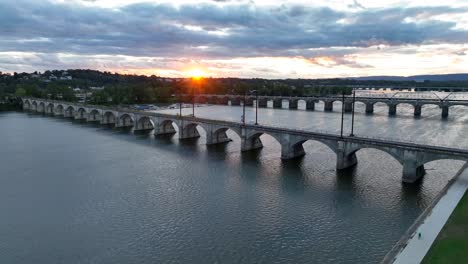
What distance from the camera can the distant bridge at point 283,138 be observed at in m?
41.4

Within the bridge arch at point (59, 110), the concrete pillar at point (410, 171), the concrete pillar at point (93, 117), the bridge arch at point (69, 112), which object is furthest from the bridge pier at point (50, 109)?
the concrete pillar at point (410, 171)

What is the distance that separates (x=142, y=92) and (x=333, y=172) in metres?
129

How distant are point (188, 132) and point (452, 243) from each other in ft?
182

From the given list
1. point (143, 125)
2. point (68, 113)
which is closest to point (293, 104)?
point (143, 125)

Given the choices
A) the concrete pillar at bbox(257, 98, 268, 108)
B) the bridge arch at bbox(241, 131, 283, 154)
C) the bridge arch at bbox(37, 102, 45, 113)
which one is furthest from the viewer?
the concrete pillar at bbox(257, 98, 268, 108)

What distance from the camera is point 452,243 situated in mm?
24281

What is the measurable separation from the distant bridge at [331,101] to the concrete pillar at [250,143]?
7324 centimetres

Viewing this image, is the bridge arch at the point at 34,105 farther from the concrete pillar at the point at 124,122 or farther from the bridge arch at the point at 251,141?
the bridge arch at the point at 251,141

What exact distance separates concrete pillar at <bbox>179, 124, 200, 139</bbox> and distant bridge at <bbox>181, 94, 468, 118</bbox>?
69.5 m

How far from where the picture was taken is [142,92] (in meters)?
164

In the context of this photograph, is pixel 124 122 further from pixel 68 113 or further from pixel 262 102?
pixel 262 102

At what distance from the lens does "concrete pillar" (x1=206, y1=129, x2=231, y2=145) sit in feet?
219

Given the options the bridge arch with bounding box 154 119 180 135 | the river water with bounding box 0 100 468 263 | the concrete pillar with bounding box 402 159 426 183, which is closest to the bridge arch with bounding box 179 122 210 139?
the bridge arch with bounding box 154 119 180 135

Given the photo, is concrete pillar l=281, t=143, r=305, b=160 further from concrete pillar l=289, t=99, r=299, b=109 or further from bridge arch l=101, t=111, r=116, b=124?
concrete pillar l=289, t=99, r=299, b=109
